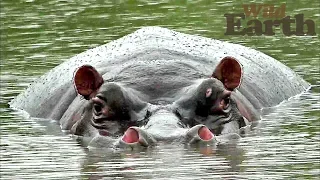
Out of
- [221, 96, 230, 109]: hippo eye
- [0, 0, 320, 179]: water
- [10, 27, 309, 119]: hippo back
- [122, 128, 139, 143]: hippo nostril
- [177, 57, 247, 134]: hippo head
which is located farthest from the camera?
[10, 27, 309, 119]: hippo back

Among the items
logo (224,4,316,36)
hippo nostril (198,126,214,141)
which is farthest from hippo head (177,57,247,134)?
logo (224,4,316,36)

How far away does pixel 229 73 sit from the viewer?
36.5 feet

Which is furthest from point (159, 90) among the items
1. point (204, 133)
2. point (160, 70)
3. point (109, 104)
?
point (204, 133)

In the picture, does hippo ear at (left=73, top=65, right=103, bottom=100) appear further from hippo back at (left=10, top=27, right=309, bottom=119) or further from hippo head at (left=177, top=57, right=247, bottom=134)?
hippo head at (left=177, top=57, right=247, bottom=134)

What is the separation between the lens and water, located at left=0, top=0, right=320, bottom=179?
9.16 metres

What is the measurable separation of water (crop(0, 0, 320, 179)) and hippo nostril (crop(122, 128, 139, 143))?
0.11 metres

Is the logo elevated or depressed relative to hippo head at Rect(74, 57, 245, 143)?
depressed

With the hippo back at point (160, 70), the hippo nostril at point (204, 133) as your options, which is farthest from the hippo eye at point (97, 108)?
the hippo nostril at point (204, 133)

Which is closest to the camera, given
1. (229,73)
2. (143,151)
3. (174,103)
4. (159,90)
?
(143,151)

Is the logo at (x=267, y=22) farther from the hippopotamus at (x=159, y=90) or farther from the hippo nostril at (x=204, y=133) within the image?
the hippo nostril at (x=204, y=133)

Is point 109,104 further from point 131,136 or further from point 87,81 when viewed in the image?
point 131,136

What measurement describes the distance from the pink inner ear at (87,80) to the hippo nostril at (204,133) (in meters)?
1.50

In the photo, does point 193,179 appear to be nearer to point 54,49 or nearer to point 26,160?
point 26,160

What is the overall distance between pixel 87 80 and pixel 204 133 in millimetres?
1580
